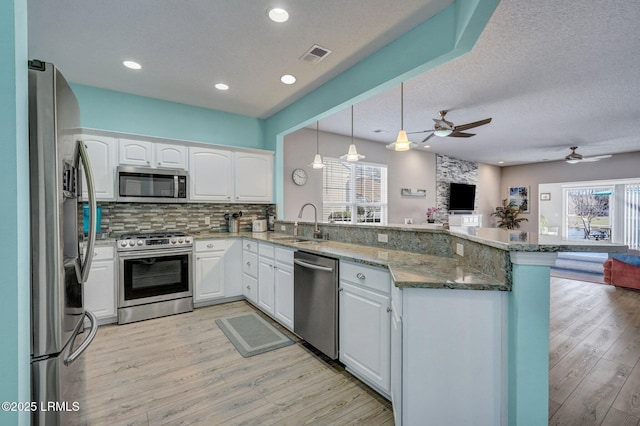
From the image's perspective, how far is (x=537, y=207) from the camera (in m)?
8.70

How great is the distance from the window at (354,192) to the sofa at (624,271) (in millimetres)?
3964

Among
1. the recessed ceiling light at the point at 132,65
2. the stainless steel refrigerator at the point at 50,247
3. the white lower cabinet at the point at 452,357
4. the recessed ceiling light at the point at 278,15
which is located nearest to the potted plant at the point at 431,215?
the recessed ceiling light at the point at 278,15

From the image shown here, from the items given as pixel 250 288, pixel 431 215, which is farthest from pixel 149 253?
pixel 431 215

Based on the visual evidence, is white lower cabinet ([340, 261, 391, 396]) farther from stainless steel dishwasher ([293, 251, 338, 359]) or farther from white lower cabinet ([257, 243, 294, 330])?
white lower cabinet ([257, 243, 294, 330])

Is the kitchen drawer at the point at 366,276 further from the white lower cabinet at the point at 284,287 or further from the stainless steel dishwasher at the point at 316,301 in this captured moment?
the white lower cabinet at the point at 284,287

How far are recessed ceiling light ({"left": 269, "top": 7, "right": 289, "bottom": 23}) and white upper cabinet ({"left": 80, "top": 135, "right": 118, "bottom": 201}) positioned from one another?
99.0 inches

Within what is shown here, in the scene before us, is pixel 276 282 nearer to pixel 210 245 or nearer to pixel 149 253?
pixel 210 245

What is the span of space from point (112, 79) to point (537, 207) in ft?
35.1

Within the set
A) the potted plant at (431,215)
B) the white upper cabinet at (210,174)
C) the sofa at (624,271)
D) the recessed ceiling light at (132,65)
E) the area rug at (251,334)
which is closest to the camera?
the area rug at (251,334)

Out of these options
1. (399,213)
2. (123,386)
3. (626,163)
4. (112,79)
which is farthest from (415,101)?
(626,163)

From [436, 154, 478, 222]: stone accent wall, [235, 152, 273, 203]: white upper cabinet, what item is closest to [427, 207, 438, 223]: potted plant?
[436, 154, 478, 222]: stone accent wall

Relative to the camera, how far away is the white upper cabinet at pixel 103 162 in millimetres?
3293

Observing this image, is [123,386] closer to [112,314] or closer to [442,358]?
[112,314]

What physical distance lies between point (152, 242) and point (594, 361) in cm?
450
